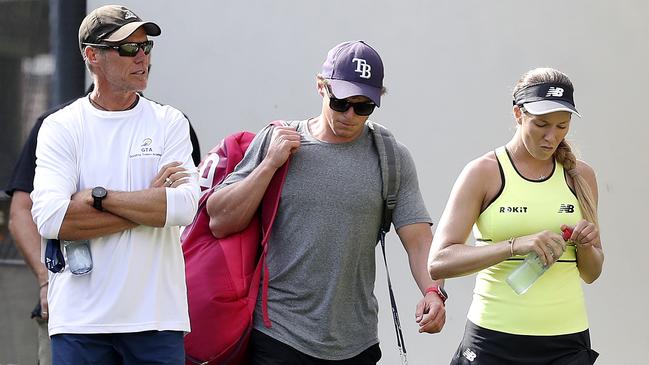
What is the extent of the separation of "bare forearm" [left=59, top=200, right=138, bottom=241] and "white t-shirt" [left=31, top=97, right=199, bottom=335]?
0.08 ft

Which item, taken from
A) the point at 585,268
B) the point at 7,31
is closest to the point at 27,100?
the point at 7,31

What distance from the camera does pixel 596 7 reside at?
5656 millimetres

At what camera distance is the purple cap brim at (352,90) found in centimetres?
412

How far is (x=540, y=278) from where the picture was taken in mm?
4102

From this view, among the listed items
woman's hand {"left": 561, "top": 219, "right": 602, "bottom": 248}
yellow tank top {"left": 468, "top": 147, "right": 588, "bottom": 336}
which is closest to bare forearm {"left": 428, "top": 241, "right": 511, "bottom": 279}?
yellow tank top {"left": 468, "top": 147, "right": 588, "bottom": 336}

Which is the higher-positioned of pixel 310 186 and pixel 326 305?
pixel 310 186

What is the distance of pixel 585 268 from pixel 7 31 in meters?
4.18

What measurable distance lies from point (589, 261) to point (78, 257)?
1.80m

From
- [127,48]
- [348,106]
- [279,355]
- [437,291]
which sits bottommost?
[279,355]

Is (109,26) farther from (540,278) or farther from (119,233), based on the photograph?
(540,278)

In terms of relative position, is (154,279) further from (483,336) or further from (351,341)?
(483,336)

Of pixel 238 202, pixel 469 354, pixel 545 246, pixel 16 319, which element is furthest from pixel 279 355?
pixel 16 319

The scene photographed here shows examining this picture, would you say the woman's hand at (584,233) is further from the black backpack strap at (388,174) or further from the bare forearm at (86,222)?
the bare forearm at (86,222)

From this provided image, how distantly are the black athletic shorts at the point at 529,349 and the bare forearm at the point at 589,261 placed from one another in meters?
0.22
